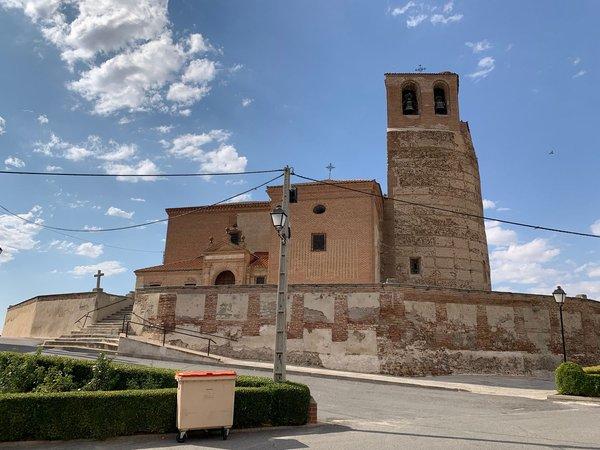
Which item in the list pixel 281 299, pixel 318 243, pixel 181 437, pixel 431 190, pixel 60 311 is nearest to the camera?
pixel 181 437

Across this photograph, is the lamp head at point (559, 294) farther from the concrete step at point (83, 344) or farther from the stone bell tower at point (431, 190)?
the concrete step at point (83, 344)

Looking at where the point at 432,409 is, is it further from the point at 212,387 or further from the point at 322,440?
the point at 212,387

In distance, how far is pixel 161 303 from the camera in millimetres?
21828

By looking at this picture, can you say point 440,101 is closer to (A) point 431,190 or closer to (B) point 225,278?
(A) point 431,190

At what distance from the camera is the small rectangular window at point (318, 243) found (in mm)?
27234

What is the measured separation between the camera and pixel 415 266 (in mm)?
28484

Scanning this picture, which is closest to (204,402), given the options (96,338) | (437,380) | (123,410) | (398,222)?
(123,410)

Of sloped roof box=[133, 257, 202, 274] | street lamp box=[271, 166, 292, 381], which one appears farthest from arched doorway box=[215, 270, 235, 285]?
street lamp box=[271, 166, 292, 381]

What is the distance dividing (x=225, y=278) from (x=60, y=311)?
9.58 metres

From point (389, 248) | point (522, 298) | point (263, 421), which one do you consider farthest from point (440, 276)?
point (263, 421)

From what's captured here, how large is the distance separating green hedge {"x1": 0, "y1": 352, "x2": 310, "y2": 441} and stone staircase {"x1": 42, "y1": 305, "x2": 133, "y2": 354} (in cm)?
1197

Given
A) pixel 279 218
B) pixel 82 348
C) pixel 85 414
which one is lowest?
pixel 85 414

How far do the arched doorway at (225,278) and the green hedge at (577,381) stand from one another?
18995 millimetres

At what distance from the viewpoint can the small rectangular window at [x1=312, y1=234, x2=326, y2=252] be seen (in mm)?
27234
